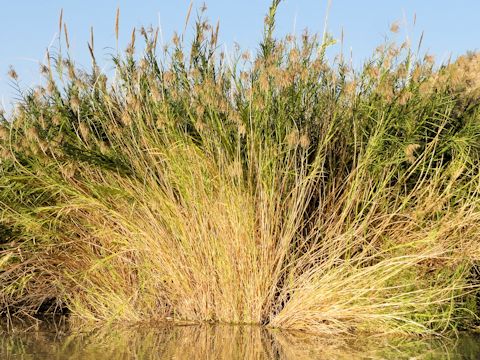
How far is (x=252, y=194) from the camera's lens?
4.94 m

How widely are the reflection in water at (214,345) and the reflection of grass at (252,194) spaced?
0.18m

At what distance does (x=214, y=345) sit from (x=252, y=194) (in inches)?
40.8

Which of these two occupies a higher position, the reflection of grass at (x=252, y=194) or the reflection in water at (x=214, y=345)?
the reflection of grass at (x=252, y=194)

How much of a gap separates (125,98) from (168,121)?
27.2 inches

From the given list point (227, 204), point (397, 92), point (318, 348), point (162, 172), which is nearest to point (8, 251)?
point (162, 172)

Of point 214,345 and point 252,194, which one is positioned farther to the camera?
point 252,194

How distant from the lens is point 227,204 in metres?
4.89

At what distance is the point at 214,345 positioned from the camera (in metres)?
4.48

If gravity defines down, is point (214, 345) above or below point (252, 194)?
below

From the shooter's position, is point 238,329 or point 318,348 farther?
point 238,329

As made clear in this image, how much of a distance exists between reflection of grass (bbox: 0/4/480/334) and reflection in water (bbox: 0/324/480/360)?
176mm

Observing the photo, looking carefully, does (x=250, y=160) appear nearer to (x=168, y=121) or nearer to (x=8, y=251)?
(x=168, y=121)

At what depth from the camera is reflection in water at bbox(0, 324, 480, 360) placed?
4305mm

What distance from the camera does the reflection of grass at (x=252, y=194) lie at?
488cm
